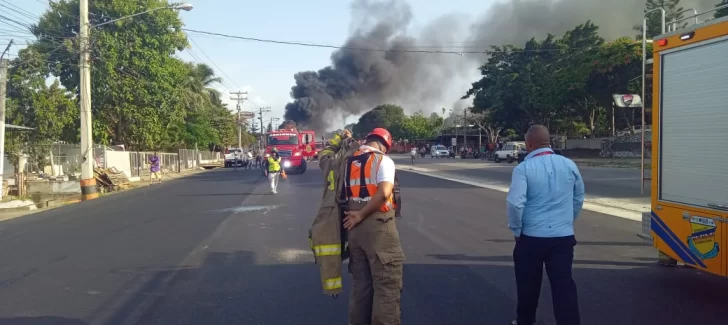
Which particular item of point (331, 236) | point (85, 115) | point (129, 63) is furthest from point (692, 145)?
point (129, 63)

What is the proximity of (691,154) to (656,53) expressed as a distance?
1070 mm

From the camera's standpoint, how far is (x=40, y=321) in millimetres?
5156

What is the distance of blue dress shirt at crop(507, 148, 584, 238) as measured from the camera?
4293mm

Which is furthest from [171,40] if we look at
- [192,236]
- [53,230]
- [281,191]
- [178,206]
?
[192,236]

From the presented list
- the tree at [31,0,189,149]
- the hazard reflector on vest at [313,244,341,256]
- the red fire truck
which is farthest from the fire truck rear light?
the tree at [31,0,189,149]

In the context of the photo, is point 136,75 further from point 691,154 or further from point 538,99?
point 691,154

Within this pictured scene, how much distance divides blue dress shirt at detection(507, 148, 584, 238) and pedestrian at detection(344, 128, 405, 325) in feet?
2.84

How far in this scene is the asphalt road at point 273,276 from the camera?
5.29 meters

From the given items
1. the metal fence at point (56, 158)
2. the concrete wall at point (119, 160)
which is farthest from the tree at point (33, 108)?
the concrete wall at point (119, 160)

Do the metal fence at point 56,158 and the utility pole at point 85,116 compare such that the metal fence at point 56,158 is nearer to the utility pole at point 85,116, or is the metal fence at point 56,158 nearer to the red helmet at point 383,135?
the utility pole at point 85,116

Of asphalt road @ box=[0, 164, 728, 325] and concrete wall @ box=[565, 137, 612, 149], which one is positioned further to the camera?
concrete wall @ box=[565, 137, 612, 149]

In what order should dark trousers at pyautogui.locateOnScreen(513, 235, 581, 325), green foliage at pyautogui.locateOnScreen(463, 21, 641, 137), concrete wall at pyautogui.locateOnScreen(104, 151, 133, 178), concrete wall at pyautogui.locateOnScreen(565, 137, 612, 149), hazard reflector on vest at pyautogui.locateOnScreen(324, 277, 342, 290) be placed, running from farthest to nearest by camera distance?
Result: concrete wall at pyautogui.locateOnScreen(565, 137, 612, 149), green foliage at pyautogui.locateOnScreen(463, 21, 641, 137), concrete wall at pyautogui.locateOnScreen(104, 151, 133, 178), dark trousers at pyautogui.locateOnScreen(513, 235, 581, 325), hazard reflector on vest at pyautogui.locateOnScreen(324, 277, 342, 290)

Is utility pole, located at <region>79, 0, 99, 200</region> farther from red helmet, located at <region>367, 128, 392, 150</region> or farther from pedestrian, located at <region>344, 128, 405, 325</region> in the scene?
pedestrian, located at <region>344, 128, 405, 325</region>

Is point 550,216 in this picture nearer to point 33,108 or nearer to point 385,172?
point 385,172
